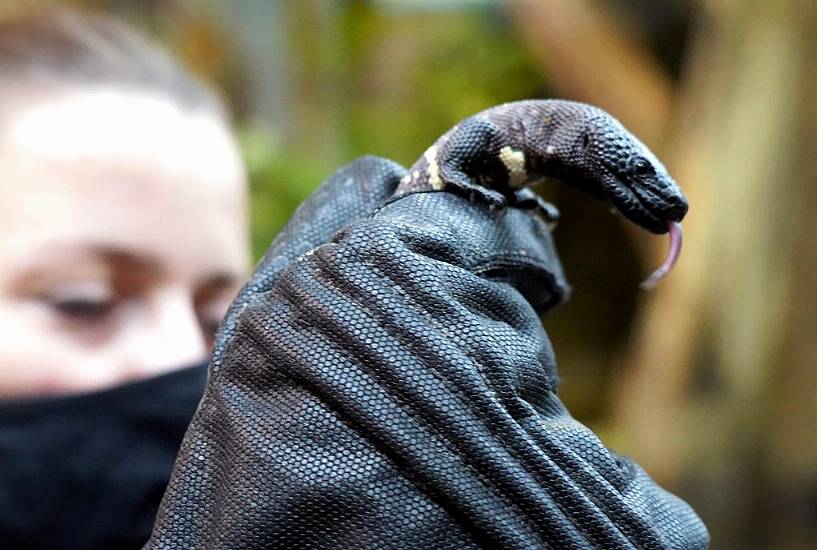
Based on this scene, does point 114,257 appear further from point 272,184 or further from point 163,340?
point 272,184

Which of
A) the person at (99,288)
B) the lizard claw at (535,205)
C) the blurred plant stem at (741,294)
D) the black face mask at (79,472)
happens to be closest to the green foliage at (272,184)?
the blurred plant stem at (741,294)

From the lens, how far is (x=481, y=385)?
1.30 feet

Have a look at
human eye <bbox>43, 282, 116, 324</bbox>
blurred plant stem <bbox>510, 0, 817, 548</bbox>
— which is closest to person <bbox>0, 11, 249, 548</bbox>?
human eye <bbox>43, 282, 116, 324</bbox>

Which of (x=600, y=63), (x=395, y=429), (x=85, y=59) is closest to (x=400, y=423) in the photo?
(x=395, y=429)

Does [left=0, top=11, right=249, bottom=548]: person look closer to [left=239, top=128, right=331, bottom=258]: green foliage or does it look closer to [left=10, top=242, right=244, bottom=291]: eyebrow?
[left=10, top=242, right=244, bottom=291]: eyebrow

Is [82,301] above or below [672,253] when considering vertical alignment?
below

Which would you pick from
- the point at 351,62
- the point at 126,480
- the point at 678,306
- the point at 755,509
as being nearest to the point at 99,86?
the point at 126,480

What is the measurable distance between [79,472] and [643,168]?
0.53 m

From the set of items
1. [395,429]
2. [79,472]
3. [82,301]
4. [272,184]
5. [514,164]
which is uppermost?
[514,164]

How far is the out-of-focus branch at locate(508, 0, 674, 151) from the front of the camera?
1.96m

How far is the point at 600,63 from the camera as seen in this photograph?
206cm

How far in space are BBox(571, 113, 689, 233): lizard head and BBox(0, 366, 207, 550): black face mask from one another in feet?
1.44

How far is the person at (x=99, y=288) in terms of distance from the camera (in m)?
0.71

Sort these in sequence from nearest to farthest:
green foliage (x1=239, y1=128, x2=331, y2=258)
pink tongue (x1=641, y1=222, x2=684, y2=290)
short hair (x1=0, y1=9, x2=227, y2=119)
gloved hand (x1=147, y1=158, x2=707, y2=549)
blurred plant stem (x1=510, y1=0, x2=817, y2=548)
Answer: gloved hand (x1=147, y1=158, x2=707, y2=549)
pink tongue (x1=641, y1=222, x2=684, y2=290)
short hair (x1=0, y1=9, x2=227, y2=119)
blurred plant stem (x1=510, y1=0, x2=817, y2=548)
green foliage (x1=239, y1=128, x2=331, y2=258)
